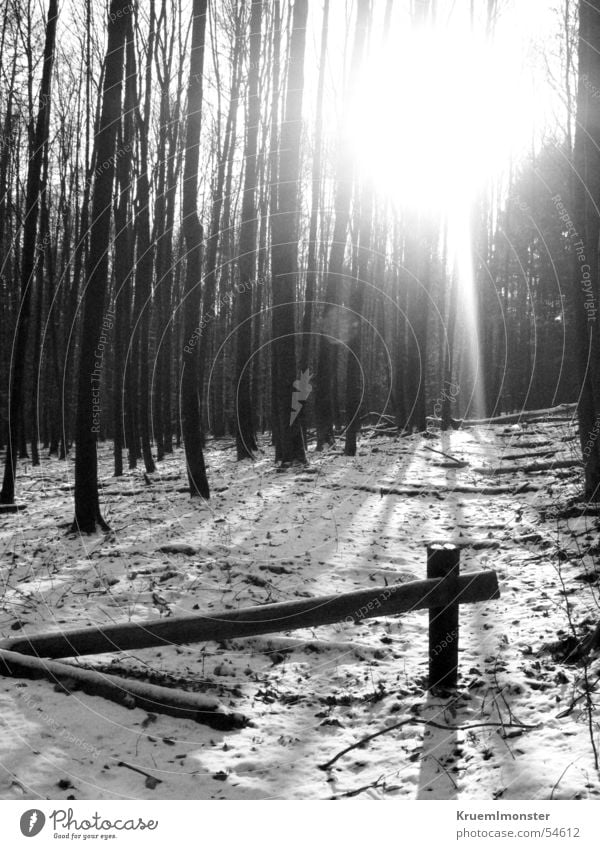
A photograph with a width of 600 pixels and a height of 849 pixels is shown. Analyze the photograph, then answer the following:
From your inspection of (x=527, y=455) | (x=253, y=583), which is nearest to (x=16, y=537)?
(x=253, y=583)

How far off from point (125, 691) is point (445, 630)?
7.78 ft

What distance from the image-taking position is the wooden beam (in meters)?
4.46

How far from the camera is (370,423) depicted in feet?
84.8

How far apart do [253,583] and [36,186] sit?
29.9 ft

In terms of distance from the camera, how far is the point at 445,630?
15.2ft

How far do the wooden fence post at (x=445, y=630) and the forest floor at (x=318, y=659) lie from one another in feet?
0.48

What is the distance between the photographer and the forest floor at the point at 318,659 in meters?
3.64

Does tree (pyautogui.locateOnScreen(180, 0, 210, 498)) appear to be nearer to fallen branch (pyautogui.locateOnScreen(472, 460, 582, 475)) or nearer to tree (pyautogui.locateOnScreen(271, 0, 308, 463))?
tree (pyautogui.locateOnScreen(271, 0, 308, 463))

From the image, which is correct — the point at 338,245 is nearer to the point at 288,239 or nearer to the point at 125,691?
the point at 288,239

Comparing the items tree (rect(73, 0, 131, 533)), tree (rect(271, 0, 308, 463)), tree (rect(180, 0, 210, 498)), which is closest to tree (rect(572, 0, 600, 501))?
tree (rect(180, 0, 210, 498))
